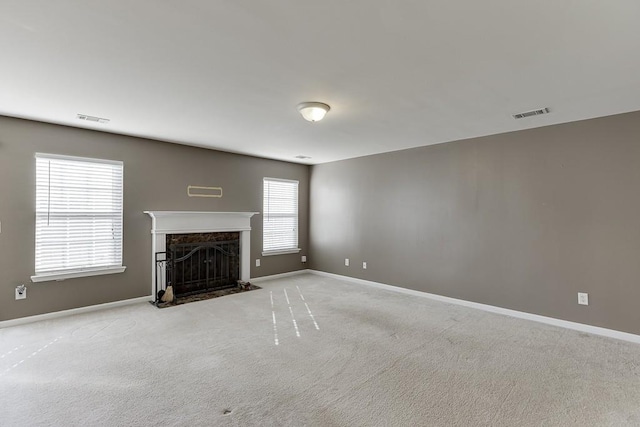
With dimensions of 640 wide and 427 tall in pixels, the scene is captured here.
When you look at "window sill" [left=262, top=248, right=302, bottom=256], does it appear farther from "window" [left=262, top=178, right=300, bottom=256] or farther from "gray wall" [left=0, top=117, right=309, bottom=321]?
"gray wall" [left=0, top=117, right=309, bottom=321]

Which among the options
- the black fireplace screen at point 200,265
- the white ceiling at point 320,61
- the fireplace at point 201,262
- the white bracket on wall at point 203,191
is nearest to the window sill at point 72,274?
the black fireplace screen at point 200,265

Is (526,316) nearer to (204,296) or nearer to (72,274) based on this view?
A: (204,296)

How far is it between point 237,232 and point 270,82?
3.55m

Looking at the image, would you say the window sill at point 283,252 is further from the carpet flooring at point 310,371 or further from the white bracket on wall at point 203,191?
the carpet flooring at point 310,371

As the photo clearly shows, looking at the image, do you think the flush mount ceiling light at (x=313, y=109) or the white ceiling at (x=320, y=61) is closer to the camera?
the white ceiling at (x=320, y=61)

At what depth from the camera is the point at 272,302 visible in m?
4.66

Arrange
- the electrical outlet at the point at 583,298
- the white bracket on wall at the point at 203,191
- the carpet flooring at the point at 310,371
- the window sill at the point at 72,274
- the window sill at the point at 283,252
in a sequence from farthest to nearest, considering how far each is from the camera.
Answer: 1. the window sill at the point at 283,252
2. the white bracket on wall at the point at 203,191
3. the window sill at the point at 72,274
4. the electrical outlet at the point at 583,298
5. the carpet flooring at the point at 310,371

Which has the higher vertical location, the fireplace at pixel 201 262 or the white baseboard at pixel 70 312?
the fireplace at pixel 201 262

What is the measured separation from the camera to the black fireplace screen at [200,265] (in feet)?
16.1

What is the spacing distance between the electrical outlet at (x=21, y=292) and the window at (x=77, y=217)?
4.9 inches

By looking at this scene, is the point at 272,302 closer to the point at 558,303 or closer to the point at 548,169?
the point at 558,303

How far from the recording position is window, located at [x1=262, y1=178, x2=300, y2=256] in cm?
628

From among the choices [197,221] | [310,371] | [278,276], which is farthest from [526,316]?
[197,221]

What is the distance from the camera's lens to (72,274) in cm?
403
